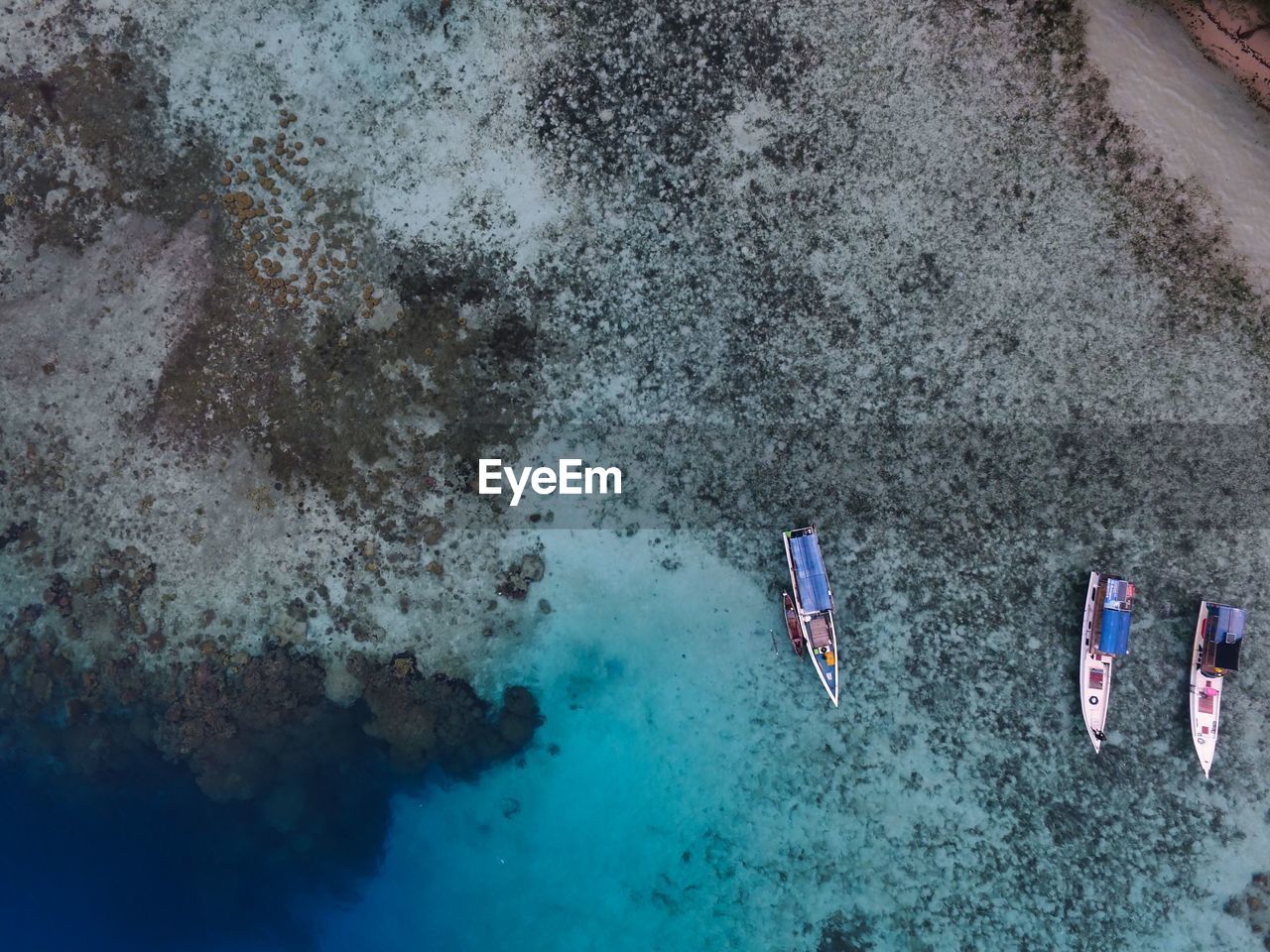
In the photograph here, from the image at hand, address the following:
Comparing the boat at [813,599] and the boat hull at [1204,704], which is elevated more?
the boat hull at [1204,704]

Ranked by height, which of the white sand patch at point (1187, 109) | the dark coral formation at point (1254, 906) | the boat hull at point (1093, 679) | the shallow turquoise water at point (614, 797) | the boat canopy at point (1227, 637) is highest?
the white sand patch at point (1187, 109)

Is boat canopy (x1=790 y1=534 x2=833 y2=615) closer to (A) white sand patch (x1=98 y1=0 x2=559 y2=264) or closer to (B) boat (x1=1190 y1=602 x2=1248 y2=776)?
(B) boat (x1=1190 y1=602 x2=1248 y2=776)

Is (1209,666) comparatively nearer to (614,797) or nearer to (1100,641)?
(1100,641)

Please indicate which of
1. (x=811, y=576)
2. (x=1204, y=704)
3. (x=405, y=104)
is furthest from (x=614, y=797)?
(x=405, y=104)

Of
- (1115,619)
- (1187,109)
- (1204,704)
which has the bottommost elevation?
(1204,704)

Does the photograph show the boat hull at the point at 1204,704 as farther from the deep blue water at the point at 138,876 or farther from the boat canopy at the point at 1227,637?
the deep blue water at the point at 138,876

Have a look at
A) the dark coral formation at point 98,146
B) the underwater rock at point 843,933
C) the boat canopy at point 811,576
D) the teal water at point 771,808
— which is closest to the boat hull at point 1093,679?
the teal water at point 771,808
